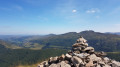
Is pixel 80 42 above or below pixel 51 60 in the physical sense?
above

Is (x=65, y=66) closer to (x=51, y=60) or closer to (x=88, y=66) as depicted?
(x=88, y=66)

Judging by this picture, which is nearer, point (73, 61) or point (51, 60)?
point (73, 61)

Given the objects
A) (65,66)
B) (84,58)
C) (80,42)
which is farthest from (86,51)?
(65,66)

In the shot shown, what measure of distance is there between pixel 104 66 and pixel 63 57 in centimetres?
1179

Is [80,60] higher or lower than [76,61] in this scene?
higher

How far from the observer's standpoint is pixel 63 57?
31.4 metres

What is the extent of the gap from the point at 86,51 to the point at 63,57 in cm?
1180

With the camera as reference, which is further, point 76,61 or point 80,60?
point 80,60

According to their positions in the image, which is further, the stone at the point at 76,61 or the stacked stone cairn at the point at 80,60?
the stacked stone cairn at the point at 80,60

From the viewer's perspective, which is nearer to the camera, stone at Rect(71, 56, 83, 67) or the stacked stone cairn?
stone at Rect(71, 56, 83, 67)

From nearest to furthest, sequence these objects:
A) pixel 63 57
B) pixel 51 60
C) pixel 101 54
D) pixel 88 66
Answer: pixel 88 66 → pixel 63 57 → pixel 51 60 → pixel 101 54

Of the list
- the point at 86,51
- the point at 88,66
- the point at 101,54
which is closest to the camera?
the point at 88,66

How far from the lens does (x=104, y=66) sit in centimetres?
2572

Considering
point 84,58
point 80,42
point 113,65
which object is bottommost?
point 113,65
